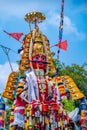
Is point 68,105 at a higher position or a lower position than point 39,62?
lower

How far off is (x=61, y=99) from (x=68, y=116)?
0.59 meters

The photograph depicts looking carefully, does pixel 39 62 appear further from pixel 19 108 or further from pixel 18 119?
pixel 18 119

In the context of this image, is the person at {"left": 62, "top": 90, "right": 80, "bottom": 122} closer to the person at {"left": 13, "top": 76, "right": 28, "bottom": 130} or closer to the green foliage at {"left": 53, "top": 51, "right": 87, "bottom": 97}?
the person at {"left": 13, "top": 76, "right": 28, "bottom": 130}

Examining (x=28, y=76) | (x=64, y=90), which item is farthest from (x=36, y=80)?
(x=64, y=90)

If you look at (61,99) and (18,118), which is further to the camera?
(61,99)

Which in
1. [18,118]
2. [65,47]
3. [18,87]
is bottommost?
[18,118]

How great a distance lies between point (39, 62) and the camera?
503 inches

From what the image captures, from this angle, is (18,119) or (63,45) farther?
(63,45)

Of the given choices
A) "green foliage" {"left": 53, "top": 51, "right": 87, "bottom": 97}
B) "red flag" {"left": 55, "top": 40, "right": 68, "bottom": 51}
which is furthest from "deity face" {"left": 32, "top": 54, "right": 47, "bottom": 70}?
"green foliage" {"left": 53, "top": 51, "right": 87, "bottom": 97}

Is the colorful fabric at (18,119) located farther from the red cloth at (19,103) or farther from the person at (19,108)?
the red cloth at (19,103)

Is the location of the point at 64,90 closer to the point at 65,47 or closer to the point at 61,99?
the point at 61,99

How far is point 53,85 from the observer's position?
12.8m

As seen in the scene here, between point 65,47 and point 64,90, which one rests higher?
point 65,47

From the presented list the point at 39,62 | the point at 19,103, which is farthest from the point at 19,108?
the point at 39,62
